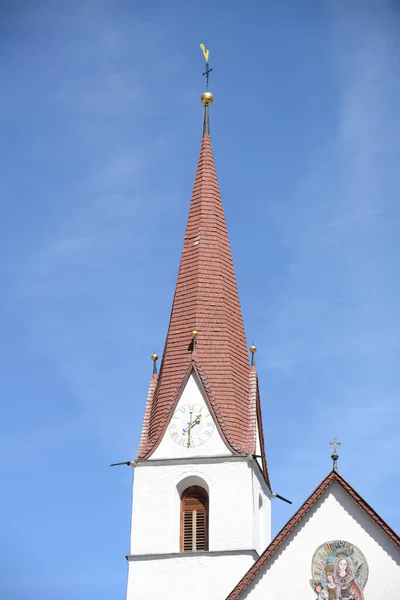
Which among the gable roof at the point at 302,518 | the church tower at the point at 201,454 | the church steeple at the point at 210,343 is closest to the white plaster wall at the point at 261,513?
the church tower at the point at 201,454

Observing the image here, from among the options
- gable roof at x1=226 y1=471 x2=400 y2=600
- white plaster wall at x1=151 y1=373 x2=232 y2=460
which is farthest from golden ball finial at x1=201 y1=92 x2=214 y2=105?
gable roof at x1=226 y1=471 x2=400 y2=600

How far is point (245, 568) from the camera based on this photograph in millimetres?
27719

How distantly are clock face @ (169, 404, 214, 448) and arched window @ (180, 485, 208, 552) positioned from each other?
1.03 m

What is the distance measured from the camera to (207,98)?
34844 mm

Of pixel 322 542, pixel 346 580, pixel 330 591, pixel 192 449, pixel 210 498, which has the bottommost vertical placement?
pixel 330 591

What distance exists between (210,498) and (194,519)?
596mm

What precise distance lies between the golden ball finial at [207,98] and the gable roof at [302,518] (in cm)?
1299

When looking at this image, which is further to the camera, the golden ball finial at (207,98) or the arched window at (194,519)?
the golden ball finial at (207,98)

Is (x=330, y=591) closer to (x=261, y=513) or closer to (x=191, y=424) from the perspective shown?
(x=261, y=513)

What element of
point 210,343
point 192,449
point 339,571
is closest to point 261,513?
point 192,449

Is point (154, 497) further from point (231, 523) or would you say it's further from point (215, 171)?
point (215, 171)

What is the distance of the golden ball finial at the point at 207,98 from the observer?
3484 cm

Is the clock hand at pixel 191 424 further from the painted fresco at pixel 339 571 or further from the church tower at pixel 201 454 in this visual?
the painted fresco at pixel 339 571

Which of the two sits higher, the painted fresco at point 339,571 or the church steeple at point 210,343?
the church steeple at point 210,343
